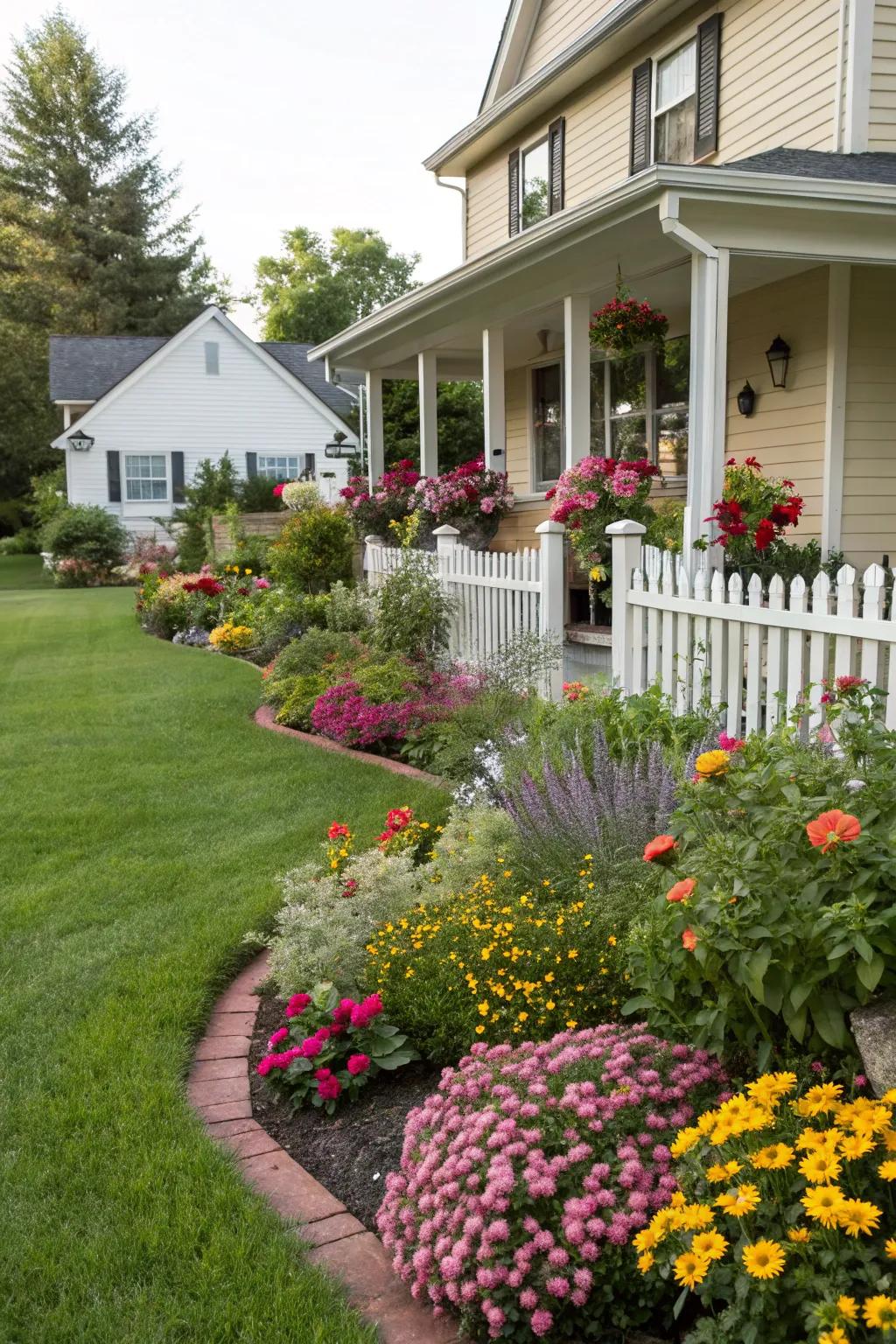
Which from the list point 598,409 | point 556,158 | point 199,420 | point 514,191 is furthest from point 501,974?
point 199,420

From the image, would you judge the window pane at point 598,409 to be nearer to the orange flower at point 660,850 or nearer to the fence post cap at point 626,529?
the fence post cap at point 626,529

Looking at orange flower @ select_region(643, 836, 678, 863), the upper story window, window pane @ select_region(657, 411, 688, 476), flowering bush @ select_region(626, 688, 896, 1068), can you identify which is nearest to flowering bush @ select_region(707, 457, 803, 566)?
window pane @ select_region(657, 411, 688, 476)

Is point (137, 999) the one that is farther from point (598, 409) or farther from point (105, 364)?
point (105, 364)

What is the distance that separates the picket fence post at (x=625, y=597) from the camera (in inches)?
231

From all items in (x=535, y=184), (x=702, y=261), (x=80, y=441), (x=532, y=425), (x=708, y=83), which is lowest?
(x=532, y=425)

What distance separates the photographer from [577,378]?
9.16 meters

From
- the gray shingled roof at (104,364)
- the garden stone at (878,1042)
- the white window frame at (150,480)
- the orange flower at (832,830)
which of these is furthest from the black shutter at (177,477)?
the garden stone at (878,1042)

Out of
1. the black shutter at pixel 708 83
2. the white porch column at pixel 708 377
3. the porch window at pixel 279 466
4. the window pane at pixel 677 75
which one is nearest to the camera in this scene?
the white porch column at pixel 708 377

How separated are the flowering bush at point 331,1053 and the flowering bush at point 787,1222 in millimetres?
1182

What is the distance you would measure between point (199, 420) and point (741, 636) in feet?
86.1

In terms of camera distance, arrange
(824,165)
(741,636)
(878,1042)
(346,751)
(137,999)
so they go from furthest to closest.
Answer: (824,165) < (346,751) < (741,636) < (137,999) < (878,1042)

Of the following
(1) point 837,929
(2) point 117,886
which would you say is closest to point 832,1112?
(1) point 837,929

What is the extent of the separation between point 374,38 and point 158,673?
11137 millimetres

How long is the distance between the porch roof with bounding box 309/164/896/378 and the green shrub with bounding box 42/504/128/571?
53.8ft
